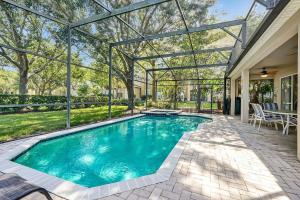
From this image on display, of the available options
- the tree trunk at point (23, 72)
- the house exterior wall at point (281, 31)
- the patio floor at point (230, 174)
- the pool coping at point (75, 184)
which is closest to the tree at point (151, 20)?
the house exterior wall at point (281, 31)

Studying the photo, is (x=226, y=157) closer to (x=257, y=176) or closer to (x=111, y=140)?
(x=257, y=176)

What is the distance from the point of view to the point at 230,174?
2.74m

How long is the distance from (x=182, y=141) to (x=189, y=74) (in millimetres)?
12186

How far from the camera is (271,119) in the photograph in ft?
20.0

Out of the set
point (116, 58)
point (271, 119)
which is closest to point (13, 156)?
point (271, 119)

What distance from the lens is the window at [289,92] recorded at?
7.74 m

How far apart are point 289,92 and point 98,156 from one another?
953cm

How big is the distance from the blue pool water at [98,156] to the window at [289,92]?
6205mm

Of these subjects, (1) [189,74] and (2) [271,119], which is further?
(1) [189,74]

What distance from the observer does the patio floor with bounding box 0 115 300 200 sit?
2164 mm

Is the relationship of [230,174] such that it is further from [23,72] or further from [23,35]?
[23,35]

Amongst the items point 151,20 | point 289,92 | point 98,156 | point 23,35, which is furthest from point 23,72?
point 289,92

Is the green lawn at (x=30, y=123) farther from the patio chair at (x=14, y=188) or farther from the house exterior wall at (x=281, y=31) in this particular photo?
the house exterior wall at (x=281, y=31)

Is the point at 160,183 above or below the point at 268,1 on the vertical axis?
below
